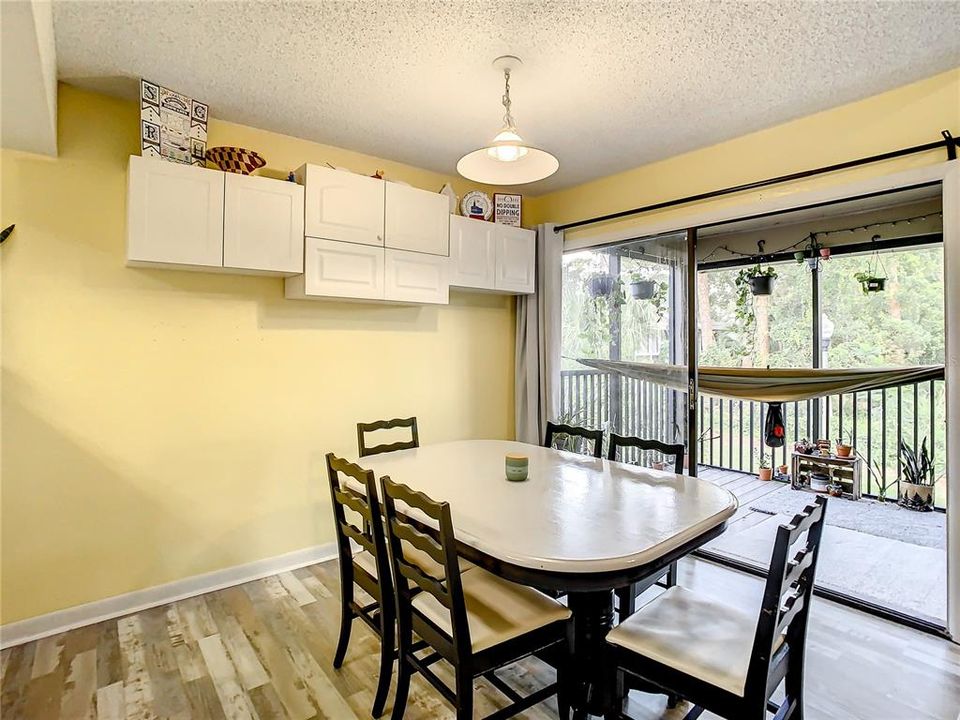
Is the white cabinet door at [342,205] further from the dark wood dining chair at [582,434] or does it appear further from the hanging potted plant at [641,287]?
the hanging potted plant at [641,287]

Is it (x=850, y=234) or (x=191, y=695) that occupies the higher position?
(x=850, y=234)

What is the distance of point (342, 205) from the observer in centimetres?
290

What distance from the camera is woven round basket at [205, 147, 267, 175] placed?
2.66 m

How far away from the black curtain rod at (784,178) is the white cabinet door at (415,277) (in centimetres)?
116

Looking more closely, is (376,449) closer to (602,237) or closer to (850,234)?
(602,237)

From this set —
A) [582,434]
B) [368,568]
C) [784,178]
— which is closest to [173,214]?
[368,568]

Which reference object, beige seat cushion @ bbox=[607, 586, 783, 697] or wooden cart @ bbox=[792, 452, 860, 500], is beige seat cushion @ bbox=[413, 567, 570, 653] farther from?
wooden cart @ bbox=[792, 452, 860, 500]

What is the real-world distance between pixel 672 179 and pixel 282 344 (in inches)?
107

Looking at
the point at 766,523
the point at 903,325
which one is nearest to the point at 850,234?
the point at 903,325

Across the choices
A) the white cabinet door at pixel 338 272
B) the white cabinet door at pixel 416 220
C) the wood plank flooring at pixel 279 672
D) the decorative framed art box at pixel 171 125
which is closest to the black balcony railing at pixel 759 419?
the wood plank flooring at pixel 279 672

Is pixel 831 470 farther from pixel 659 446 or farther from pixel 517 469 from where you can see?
pixel 517 469

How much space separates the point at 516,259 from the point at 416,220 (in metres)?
0.91

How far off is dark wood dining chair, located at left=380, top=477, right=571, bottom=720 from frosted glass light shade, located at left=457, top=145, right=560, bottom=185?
4.35 feet

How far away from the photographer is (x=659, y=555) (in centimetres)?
150
